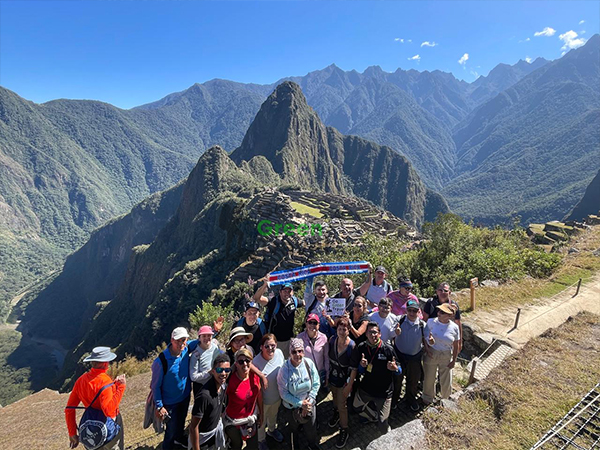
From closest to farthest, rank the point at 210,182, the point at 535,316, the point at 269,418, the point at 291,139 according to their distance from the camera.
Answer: the point at 269,418 → the point at 535,316 → the point at 210,182 → the point at 291,139

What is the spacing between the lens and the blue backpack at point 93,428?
155 inches

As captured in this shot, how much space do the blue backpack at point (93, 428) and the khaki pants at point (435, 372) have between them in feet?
16.5

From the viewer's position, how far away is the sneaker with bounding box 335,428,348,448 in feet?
16.3

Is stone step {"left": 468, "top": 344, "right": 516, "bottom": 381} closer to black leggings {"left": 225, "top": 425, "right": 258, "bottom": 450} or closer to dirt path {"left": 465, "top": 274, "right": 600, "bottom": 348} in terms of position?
dirt path {"left": 465, "top": 274, "right": 600, "bottom": 348}

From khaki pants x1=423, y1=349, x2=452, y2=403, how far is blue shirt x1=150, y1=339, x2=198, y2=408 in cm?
409

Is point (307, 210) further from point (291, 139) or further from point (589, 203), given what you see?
point (589, 203)

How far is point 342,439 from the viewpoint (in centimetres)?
500

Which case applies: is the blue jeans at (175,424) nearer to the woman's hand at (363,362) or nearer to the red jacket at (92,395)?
the red jacket at (92,395)

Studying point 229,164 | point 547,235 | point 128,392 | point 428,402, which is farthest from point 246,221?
point 229,164

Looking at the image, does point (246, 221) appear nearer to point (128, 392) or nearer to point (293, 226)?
point (293, 226)

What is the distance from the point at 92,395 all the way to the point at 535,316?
35.8 ft

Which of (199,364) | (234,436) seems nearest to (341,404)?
(234,436)

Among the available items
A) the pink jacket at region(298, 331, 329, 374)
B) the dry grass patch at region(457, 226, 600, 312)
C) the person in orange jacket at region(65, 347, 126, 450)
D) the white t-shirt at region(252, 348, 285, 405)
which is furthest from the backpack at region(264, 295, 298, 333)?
the dry grass patch at region(457, 226, 600, 312)

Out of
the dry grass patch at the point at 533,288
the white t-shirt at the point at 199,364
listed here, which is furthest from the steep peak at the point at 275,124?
the white t-shirt at the point at 199,364
